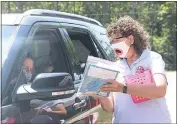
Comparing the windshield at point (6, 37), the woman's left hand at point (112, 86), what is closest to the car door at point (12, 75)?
the windshield at point (6, 37)

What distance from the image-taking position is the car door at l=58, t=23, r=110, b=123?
3.32 metres

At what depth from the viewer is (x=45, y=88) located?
8.02 ft

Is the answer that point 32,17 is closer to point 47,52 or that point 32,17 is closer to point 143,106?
point 47,52

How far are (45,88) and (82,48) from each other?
1298 mm

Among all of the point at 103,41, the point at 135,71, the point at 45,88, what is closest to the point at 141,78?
the point at 135,71

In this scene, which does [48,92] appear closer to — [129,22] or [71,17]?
[129,22]

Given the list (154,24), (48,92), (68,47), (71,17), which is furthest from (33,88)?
(154,24)

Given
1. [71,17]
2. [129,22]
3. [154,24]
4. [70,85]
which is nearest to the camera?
[70,85]

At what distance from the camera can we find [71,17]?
3.63 metres

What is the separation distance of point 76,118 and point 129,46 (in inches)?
26.2

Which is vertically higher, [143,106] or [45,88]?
[45,88]

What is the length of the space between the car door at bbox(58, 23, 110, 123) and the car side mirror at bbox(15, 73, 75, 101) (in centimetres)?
63

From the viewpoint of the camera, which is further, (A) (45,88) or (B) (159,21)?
(B) (159,21)

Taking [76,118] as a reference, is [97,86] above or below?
above
